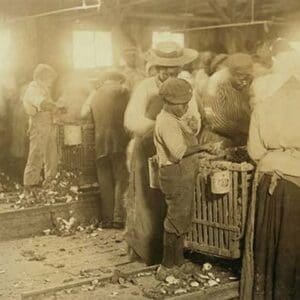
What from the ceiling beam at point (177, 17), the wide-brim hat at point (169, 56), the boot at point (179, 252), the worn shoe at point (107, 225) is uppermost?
the ceiling beam at point (177, 17)

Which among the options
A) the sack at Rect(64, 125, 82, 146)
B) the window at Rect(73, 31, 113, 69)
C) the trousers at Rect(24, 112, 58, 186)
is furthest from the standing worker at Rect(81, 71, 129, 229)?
the window at Rect(73, 31, 113, 69)

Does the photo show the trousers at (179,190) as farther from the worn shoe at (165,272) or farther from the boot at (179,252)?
the worn shoe at (165,272)

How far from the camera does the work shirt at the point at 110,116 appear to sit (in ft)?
34.6

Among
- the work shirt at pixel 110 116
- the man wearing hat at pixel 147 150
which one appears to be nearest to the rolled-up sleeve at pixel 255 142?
the man wearing hat at pixel 147 150

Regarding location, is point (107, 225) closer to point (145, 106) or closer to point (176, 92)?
point (145, 106)

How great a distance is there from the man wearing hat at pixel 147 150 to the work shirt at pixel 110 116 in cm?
237

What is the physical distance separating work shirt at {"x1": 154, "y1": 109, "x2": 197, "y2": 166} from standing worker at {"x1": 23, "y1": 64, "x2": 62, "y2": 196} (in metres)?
4.84

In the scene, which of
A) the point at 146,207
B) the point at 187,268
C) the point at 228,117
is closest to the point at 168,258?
the point at 187,268

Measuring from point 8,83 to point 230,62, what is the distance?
7.42 metres

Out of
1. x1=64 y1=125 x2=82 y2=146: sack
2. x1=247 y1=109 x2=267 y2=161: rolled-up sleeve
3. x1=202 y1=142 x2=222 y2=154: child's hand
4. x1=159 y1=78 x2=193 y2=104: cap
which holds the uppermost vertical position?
x1=159 y1=78 x2=193 y2=104: cap

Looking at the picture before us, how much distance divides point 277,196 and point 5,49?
10.1 m

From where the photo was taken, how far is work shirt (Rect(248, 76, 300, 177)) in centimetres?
626

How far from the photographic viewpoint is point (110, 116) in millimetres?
10602

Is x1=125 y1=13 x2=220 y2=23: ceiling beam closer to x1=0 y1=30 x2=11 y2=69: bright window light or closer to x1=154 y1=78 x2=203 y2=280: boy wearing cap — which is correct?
x1=0 y1=30 x2=11 y2=69: bright window light
